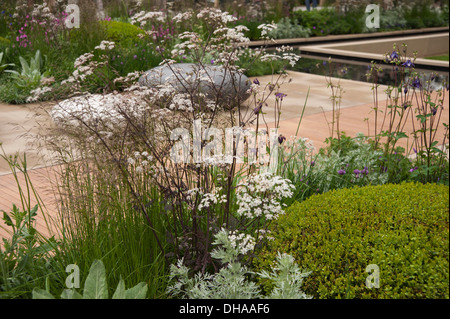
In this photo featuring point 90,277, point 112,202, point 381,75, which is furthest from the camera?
point 381,75

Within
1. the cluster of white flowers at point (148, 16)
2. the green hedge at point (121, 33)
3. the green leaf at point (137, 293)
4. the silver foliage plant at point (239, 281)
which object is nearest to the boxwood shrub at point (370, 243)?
the silver foliage plant at point (239, 281)

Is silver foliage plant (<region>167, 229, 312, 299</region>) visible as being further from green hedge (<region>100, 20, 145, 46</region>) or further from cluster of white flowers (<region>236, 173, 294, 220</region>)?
green hedge (<region>100, 20, 145, 46</region>)

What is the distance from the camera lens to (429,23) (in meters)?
18.1

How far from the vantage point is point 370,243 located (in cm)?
228

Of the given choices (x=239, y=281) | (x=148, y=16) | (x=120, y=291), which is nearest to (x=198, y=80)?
(x=148, y=16)

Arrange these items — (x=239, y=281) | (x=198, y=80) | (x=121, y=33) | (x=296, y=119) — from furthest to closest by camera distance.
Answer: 1. (x=121, y=33)
2. (x=296, y=119)
3. (x=198, y=80)
4. (x=239, y=281)

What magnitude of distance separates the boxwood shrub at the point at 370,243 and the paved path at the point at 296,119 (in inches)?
72.2

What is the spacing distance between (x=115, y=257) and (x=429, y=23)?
1798 cm

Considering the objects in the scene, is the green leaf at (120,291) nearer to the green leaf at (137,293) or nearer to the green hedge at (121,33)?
the green leaf at (137,293)

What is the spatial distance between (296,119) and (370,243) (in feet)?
14.2

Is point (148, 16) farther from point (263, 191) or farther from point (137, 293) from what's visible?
point (137, 293)

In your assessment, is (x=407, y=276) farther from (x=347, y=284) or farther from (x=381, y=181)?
(x=381, y=181)

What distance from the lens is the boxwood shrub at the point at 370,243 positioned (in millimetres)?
2066

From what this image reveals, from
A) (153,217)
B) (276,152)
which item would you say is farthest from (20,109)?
(153,217)
